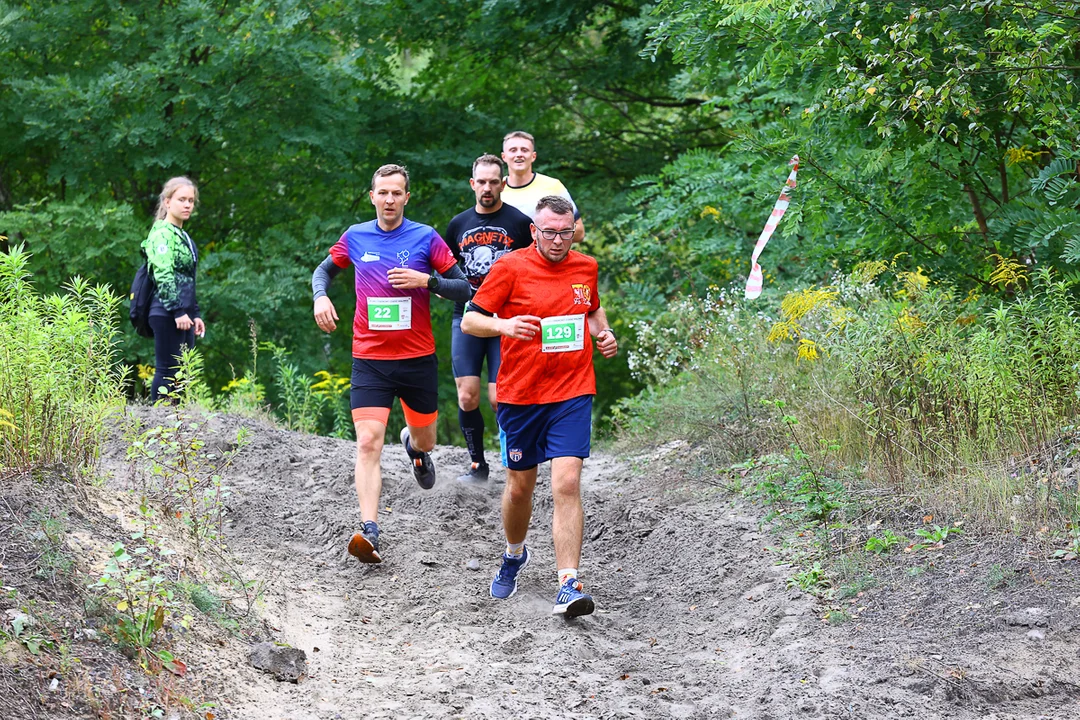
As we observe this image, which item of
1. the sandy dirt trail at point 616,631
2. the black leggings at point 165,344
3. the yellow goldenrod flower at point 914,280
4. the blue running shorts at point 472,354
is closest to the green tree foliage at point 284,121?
the black leggings at point 165,344

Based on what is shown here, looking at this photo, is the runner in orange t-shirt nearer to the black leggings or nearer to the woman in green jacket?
the woman in green jacket

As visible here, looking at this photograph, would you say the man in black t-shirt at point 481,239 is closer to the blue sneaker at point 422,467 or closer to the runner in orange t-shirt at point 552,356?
the blue sneaker at point 422,467

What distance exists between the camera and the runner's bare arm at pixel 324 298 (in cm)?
669

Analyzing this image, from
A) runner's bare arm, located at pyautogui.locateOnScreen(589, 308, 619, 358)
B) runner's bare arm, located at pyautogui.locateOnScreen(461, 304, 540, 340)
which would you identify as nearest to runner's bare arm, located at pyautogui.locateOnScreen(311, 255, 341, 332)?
runner's bare arm, located at pyautogui.locateOnScreen(461, 304, 540, 340)

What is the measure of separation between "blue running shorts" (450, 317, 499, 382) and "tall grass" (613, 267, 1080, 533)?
189 cm

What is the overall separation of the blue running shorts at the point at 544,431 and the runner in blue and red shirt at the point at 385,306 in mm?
1096

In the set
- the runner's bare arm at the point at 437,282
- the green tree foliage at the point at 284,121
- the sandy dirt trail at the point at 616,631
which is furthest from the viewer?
the green tree foliage at the point at 284,121

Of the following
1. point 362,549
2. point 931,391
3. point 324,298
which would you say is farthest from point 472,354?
point 931,391

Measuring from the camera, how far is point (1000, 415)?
21.0 ft

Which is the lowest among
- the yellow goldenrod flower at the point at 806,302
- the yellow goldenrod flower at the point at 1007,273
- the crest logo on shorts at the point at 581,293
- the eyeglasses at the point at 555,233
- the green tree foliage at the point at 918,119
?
the yellow goldenrod flower at the point at 806,302

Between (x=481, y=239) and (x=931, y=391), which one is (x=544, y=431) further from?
(x=931, y=391)

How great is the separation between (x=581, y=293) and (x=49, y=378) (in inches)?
104

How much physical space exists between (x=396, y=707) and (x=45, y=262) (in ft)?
34.8

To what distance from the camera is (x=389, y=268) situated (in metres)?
6.78
